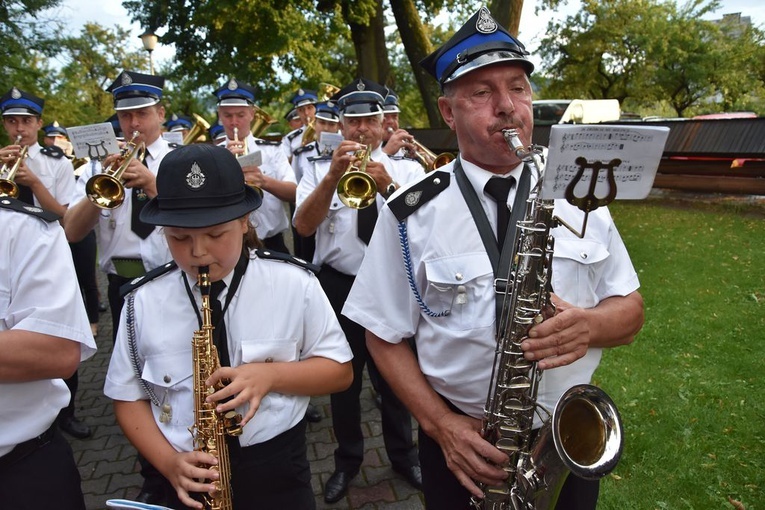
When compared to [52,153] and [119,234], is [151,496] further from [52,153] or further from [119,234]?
[52,153]

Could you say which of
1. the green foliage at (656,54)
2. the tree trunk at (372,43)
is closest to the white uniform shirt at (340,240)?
the tree trunk at (372,43)

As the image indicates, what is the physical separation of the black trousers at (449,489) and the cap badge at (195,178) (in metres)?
1.44

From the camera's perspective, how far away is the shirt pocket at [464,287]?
2.13 meters

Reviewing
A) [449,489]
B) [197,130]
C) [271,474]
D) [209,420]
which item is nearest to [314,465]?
[271,474]

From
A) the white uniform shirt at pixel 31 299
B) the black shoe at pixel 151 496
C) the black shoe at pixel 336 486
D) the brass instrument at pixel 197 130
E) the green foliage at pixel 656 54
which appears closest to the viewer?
the white uniform shirt at pixel 31 299

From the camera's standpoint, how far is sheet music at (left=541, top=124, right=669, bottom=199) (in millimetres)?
1574

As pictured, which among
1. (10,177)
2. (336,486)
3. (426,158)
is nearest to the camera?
(336,486)

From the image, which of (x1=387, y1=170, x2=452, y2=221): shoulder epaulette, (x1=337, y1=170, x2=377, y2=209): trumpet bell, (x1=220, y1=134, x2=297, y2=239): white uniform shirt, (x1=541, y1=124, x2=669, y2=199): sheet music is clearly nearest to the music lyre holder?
(x1=541, y1=124, x2=669, y2=199): sheet music

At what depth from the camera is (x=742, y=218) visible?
1131 cm

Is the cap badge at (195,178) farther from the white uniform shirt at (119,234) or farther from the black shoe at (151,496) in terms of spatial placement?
the black shoe at (151,496)

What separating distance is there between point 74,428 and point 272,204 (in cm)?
274

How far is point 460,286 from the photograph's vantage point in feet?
7.04

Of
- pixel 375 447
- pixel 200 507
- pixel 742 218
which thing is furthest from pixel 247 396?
pixel 742 218

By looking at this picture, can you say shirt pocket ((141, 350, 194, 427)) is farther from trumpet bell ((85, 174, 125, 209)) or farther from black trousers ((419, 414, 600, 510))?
trumpet bell ((85, 174, 125, 209))
